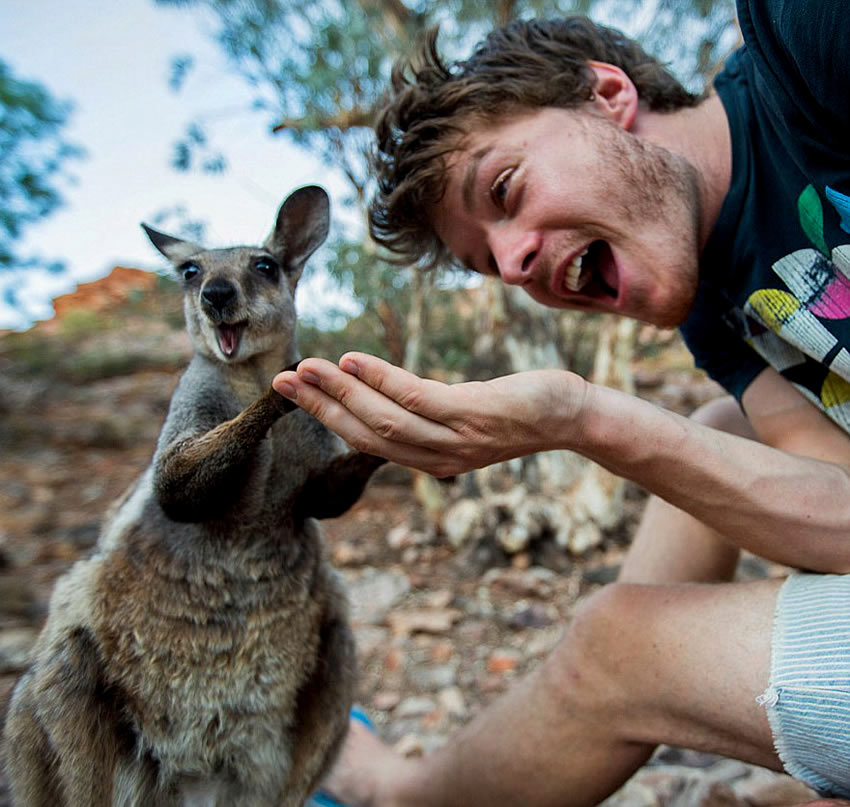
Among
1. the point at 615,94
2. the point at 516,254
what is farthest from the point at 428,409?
the point at 615,94

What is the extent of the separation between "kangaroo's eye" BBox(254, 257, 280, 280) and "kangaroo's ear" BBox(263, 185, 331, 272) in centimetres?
7

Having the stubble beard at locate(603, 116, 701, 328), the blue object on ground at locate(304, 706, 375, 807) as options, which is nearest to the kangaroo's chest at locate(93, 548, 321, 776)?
→ the blue object on ground at locate(304, 706, 375, 807)

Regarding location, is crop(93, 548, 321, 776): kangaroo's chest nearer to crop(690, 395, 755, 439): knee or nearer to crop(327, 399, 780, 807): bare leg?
crop(327, 399, 780, 807): bare leg

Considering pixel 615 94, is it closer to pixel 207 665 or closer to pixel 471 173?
pixel 471 173

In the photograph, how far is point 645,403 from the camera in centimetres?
144

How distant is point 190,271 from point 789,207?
140cm

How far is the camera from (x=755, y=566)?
3.43 metres

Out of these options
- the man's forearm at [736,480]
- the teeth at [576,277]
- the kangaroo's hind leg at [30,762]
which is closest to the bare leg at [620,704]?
the man's forearm at [736,480]

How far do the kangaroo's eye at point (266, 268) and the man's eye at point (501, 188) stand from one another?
59 centimetres

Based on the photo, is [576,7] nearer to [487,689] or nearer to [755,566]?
[755,566]

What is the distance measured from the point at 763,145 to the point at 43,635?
1.94 meters

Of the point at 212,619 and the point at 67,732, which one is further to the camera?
the point at 212,619

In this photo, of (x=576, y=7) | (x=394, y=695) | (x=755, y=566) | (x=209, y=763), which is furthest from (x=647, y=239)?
(x=576, y=7)

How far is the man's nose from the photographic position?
1793 millimetres
